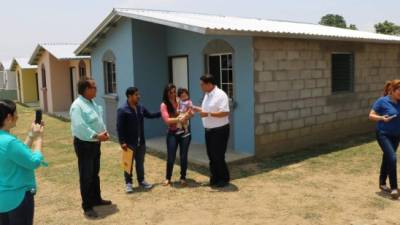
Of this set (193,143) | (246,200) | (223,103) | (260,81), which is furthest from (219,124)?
(193,143)

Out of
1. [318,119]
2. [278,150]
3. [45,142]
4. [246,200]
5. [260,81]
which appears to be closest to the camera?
[246,200]

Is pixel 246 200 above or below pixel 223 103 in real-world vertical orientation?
below

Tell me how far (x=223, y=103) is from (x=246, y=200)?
1.46 m

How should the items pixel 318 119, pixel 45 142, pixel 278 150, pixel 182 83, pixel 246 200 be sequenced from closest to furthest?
pixel 246 200, pixel 278 150, pixel 318 119, pixel 182 83, pixel 45 142

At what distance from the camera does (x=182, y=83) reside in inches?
422

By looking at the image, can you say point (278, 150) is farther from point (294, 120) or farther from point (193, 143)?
point (193, 143)

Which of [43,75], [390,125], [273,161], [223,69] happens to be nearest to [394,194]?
[390,125]

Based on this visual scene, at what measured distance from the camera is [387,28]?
1545 inches

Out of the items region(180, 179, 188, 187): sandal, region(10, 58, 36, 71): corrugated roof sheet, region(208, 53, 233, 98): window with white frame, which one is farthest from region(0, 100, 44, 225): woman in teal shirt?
region(10, 58, 36, 71): corrugated roof sheet

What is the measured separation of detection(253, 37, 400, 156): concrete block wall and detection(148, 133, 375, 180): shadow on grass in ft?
0.79

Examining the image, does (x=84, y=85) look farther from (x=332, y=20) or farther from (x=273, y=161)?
(x=332, y=20)

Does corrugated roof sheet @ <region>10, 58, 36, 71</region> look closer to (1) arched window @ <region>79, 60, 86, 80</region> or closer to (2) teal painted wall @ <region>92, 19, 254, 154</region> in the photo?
(1) arched window @ <region>79, 60, 86, 80</region>

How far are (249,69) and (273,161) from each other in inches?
73.9

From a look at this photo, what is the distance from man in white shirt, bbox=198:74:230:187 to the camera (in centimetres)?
635
